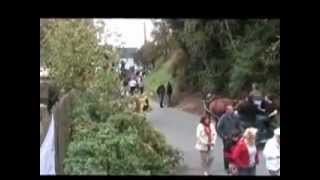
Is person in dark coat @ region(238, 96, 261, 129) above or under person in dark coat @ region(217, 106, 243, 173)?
above

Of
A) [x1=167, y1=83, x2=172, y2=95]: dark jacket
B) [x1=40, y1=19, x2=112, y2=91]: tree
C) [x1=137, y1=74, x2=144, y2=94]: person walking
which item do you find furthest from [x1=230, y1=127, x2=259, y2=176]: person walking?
[x1=40, y1=19, x2=112, y2=91]: tree

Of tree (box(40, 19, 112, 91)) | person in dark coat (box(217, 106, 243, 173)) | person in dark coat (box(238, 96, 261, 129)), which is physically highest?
tree (box(40, 19, 112, 91))

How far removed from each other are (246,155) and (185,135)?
1.63 ft

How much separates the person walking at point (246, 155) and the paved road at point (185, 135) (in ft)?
0.19

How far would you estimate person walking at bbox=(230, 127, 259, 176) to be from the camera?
7359 millimetres

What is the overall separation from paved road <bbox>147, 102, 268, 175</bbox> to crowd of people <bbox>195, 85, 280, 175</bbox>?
1.5 inches

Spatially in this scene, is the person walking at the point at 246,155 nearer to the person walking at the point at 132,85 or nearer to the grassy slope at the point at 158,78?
the grassy slope at the point at 158,78

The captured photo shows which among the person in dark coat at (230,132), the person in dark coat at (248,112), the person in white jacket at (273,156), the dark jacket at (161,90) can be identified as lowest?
the person in white jacket at (273,156)

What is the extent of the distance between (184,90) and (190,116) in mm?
207

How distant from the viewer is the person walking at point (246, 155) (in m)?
7.36

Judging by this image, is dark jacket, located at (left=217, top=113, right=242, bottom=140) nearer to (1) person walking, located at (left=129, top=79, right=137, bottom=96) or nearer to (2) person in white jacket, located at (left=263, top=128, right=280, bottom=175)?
(2) person in white jacket, located at (left=263, top=128, right=280, bottom=175)

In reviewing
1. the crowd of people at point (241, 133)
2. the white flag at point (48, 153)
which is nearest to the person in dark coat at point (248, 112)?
A: the crowd of people at point (241, 133)
